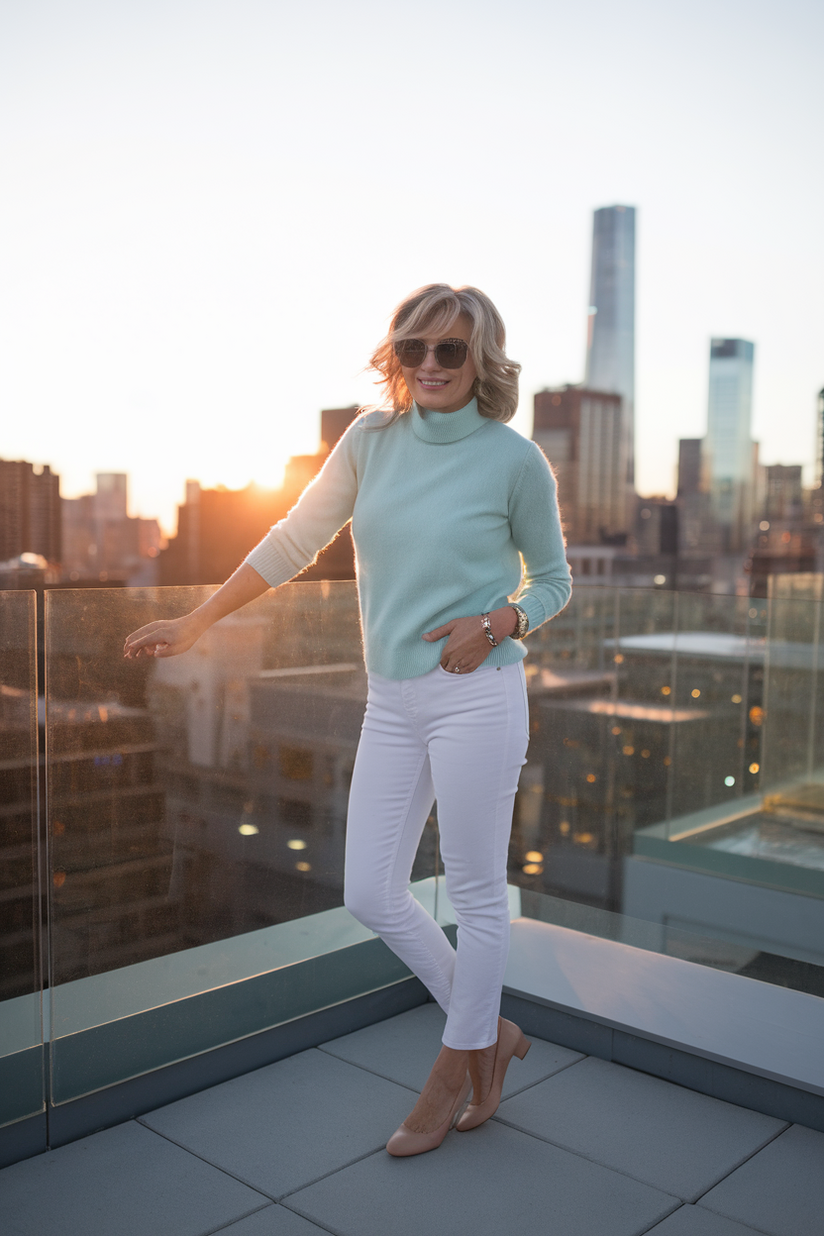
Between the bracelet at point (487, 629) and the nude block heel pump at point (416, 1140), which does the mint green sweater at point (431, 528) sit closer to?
the bracelet at point (487, 629)

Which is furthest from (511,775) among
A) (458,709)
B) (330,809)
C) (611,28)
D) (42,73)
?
(42,73)

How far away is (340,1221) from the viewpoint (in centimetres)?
154

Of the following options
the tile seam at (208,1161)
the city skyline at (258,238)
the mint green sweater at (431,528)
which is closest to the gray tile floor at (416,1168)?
the tile seam at (208,1161)

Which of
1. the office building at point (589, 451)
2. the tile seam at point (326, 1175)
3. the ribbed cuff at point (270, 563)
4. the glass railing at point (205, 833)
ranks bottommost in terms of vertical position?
the tile seam at point (326, 1175)

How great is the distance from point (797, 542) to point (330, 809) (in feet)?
235

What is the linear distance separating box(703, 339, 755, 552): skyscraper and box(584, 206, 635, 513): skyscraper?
17.4 m

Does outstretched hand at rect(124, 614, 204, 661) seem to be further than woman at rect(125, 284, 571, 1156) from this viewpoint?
Yes

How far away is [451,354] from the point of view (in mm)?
1643

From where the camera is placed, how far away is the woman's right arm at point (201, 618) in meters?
1.75

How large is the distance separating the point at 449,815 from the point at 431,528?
0.50 m

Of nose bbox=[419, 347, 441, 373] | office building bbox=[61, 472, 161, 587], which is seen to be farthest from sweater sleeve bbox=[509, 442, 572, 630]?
office building bbox=[61, 472, 161, 587]

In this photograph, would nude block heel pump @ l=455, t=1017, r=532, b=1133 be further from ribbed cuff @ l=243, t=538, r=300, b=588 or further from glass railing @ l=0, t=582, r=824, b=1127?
ribbed cuff @ l=243, t=538, r=300, b=588

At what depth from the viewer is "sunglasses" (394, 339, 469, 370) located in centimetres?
164

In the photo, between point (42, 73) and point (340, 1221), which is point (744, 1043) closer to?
point (340, 1221)
